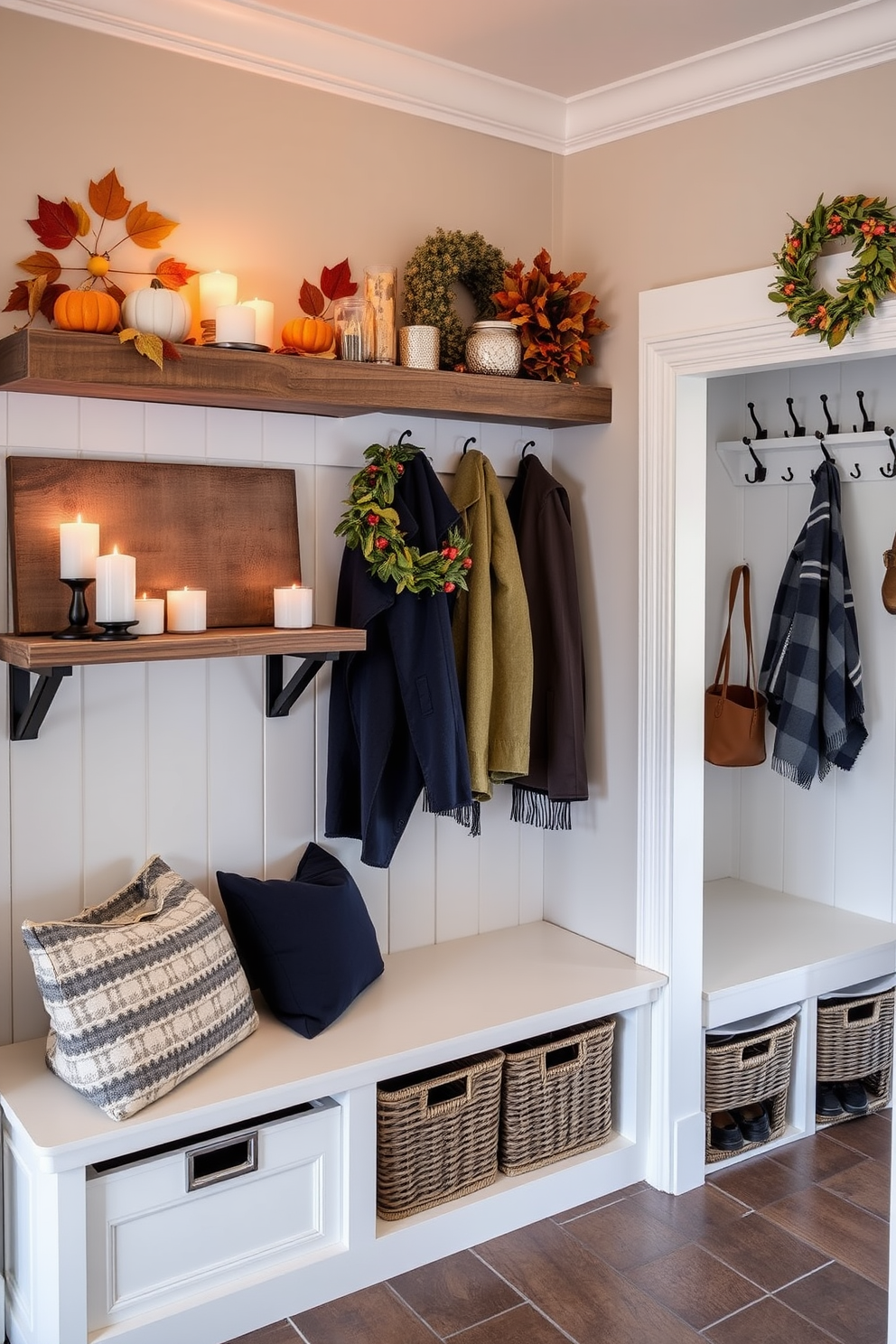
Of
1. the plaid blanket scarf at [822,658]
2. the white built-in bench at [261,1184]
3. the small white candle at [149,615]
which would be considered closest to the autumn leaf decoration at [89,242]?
the small white candle at [149,615]

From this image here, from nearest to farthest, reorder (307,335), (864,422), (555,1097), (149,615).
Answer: (149,615), (307,335), (555,1097), (864,422)

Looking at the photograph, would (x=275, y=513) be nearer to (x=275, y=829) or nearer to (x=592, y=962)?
(x=275, y=829)

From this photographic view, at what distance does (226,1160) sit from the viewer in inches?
87.1

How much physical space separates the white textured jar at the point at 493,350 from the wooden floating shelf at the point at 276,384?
0.04 meters

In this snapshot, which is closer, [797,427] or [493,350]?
[493,350]

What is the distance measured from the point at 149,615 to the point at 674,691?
3.90 ft

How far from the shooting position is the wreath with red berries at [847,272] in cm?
223

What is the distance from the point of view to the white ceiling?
2314mm

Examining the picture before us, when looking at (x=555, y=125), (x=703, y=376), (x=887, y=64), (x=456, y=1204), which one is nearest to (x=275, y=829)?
(x=456, y=1204)

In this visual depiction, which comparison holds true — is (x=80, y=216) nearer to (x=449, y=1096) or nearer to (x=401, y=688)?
(x=401, y=688)

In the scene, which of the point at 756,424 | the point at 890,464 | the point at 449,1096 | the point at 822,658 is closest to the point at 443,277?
the point at 756,424

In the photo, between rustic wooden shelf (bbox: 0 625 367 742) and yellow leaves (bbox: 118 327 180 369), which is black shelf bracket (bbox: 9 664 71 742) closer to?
rustic wooden shelf (bbox: 0 625 367 742)

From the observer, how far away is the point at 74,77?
7.33 feet

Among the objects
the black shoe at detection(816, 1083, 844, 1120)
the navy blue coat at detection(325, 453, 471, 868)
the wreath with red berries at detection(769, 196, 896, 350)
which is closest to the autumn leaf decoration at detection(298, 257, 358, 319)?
the navy blue coat at detection(325, 453, 471, 868)
